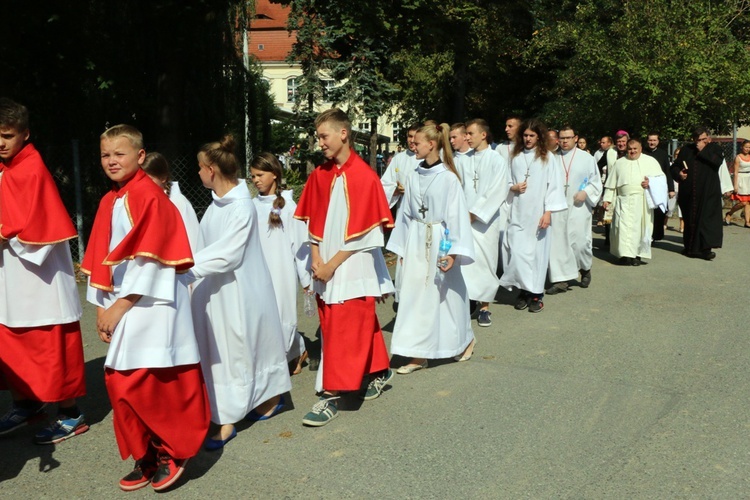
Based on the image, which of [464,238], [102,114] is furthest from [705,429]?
[102,114]

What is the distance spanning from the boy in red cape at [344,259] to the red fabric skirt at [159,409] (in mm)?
1050

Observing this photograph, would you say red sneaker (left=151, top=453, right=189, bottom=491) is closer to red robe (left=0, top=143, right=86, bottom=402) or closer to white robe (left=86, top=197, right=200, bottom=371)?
white robe (left=86, top=197, right=200, bottom=371)

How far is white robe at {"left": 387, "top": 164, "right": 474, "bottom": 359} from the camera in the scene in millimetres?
6531

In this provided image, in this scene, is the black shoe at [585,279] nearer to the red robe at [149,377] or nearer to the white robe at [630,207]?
the white robe at [630,207]

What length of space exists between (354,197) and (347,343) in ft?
3.05

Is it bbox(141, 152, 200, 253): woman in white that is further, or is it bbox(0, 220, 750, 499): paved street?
bbox(141, 152, 200, 253): woman in white

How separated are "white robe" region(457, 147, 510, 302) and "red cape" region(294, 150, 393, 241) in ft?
9.34

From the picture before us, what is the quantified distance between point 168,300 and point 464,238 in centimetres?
286

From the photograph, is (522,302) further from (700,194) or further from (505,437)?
(700,194)

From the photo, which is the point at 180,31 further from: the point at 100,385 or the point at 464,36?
the point at 100,385

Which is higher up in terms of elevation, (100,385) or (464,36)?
(464,36)

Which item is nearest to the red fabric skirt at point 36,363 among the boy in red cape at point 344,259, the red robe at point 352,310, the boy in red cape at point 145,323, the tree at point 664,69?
the boy in red cape at point 145,323

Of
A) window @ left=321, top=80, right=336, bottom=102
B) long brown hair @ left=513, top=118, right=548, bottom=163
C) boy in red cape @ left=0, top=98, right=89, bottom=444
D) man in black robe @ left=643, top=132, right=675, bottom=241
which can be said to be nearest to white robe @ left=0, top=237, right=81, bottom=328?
boy in red cape @ left=0, top=98, right=89, bottom=444

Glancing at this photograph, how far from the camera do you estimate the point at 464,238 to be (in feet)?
21.3
